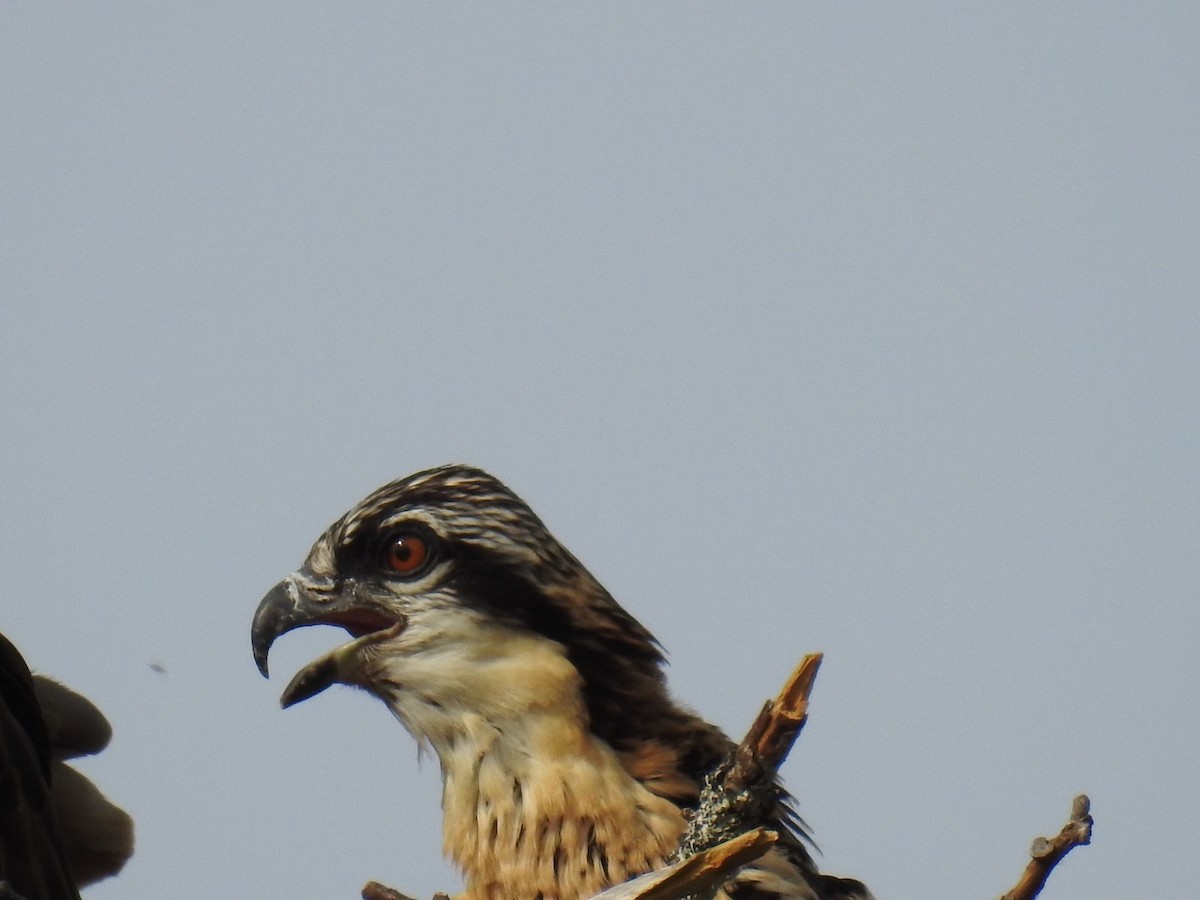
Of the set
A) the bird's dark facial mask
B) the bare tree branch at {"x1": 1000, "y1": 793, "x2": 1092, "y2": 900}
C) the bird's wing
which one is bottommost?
the bird's wing

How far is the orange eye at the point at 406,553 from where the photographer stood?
17.7ft

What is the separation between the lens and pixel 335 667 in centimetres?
537

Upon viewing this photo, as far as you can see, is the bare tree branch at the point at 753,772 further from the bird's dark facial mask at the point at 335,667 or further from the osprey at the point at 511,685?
the bird's dark facial mask at the point at 335,667

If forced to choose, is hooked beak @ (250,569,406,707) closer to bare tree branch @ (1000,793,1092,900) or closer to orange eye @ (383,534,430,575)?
orange eye @ (383,534,430,575)

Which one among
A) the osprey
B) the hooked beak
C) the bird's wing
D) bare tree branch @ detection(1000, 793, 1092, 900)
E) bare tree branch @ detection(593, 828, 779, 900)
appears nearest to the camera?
bare tree branch @ detection(593, 828, 779, 900)

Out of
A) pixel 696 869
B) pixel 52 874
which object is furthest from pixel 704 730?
pixel 52 874

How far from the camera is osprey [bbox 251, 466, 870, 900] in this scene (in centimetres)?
492

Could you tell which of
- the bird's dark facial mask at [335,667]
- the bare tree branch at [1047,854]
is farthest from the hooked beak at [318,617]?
the bare tree branch at [1047,854]

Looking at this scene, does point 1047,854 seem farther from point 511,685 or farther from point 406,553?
point 406,553

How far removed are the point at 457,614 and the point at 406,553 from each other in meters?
0.28

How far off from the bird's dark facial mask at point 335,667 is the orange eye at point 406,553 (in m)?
0.18

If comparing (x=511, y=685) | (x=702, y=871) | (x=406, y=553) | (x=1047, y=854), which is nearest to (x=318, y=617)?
(x=406, y=553)

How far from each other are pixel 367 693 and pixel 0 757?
1.17 metres

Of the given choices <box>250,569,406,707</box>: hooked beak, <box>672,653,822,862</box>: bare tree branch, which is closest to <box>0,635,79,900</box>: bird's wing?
<box>250,569,406,707</box>: hooked beak
